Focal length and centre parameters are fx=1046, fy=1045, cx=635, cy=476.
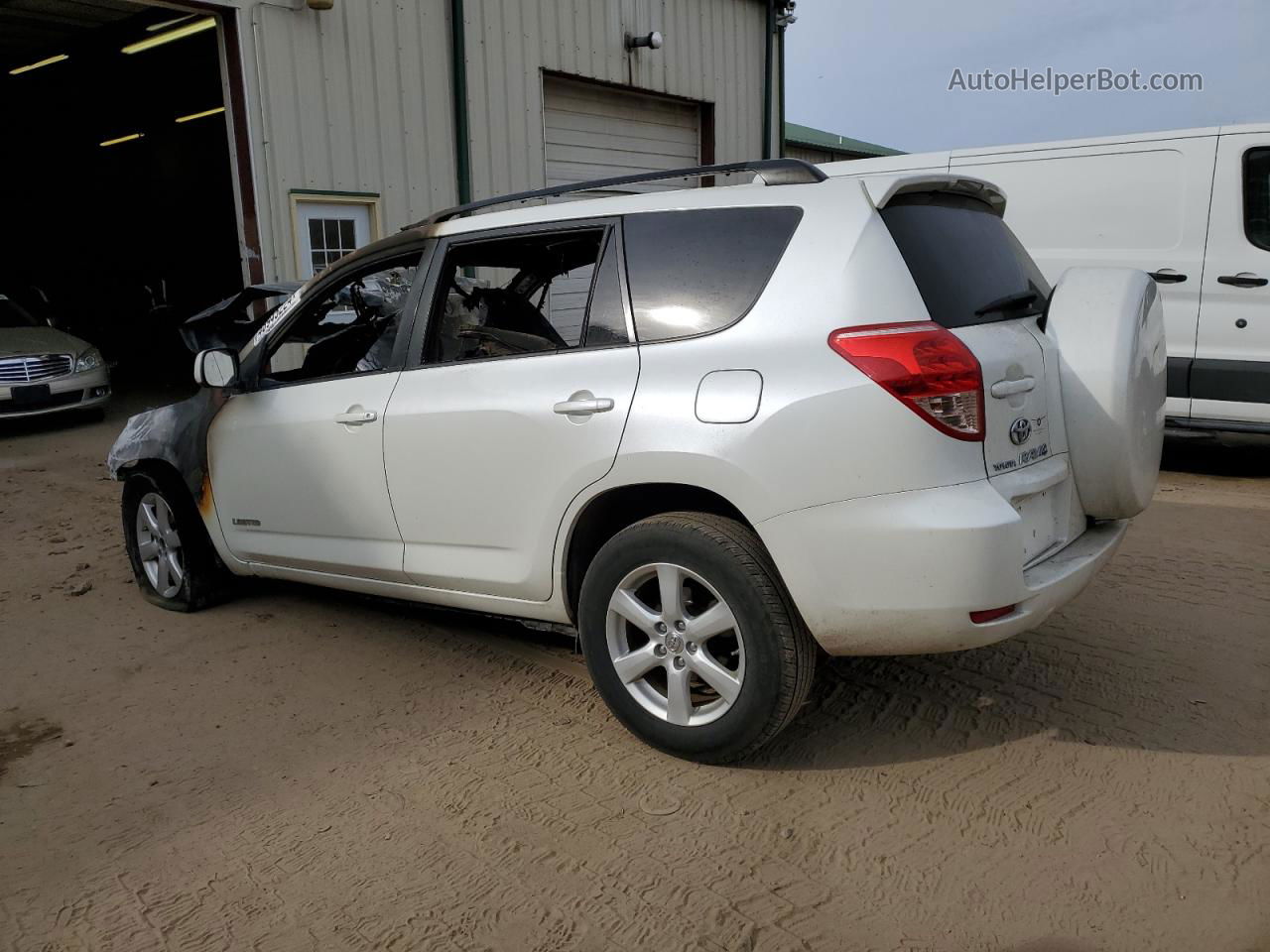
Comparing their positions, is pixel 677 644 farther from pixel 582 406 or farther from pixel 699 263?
pixel 699 263

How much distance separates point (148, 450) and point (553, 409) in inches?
99.5

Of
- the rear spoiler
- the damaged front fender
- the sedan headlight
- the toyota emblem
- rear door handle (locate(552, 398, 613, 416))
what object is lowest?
the sedan headlight

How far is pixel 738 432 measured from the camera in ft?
9.77

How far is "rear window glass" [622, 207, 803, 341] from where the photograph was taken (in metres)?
3.13

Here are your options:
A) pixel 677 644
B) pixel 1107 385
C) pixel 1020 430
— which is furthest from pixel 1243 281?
pixel 677 644

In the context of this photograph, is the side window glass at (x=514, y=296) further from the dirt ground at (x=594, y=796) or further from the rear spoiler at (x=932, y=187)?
the dirt ground at (x=594, y=796)

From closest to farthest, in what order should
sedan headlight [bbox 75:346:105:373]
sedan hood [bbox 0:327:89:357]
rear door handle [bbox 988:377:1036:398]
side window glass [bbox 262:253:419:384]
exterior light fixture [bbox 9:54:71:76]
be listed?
1. rear door handle [bbox 988:377:1036:398]
2. side window glass [bbox 262:253:419:384]
3. sedan hood [bbox 0:327:89:357]
4. sedan headlight [bbox 75:346:105:373]
5. exterior light fixture [bbox 9:54:71:76]

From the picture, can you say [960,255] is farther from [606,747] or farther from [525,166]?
[525,166]

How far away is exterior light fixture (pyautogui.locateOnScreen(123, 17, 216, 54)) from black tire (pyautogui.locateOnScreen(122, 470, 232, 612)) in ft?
28.1

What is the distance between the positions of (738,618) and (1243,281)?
5.80 m

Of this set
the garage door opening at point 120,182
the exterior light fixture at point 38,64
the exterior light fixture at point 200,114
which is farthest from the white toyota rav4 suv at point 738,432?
the exterior light fixture at point 200,114

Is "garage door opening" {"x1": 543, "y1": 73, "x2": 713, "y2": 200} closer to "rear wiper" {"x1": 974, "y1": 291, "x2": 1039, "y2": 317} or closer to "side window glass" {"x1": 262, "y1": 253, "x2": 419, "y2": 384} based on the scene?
"side window glass" {"x1": 262, "y1": 253, "x2": 419, "y2": 384}

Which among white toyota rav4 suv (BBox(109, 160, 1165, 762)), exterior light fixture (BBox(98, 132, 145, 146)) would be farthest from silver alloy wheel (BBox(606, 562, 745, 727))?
→ exterior light fixture (BBox(98, 132, 145, 146))

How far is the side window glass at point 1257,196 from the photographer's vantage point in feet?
22.9
